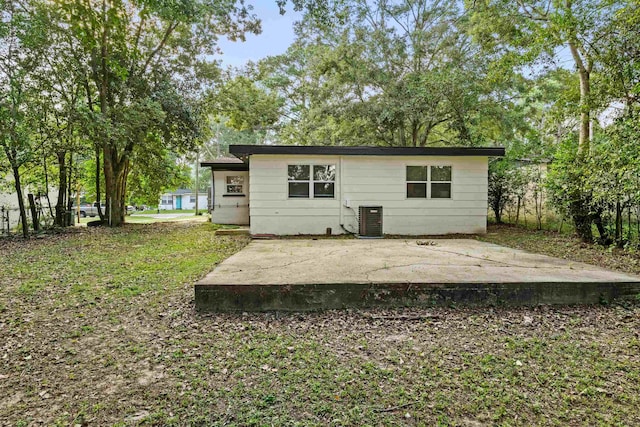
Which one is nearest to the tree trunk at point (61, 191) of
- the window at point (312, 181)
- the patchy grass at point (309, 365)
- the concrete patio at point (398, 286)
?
the window at point (312, 181)

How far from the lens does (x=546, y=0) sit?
8570 millimetres

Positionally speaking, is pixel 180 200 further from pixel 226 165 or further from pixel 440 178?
pixel 440 178

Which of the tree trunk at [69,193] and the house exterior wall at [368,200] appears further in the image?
the tree trunk at [69,193]

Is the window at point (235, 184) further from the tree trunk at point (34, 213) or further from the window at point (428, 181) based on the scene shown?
the window at point (428, 181)

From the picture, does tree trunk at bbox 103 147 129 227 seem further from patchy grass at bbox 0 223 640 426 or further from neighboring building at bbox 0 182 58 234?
patchy grass at bbox 0 223 640 426

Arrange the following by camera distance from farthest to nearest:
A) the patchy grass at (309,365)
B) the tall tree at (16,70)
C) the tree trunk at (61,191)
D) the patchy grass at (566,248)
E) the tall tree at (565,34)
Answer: the tree trunk at (61,191) → the tall tree at (16,70) → the tall tree at (565,34) → the patchy grass at (566,248) → the patchy grass at (309,365)

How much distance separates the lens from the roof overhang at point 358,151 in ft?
28.5

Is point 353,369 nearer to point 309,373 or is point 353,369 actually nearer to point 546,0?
point 309,373

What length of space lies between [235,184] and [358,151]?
565 cm

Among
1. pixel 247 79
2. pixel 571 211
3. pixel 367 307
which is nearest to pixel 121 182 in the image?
pixel 247 79

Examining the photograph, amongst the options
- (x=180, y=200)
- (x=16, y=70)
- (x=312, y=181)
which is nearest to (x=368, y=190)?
(x=312, y=181)

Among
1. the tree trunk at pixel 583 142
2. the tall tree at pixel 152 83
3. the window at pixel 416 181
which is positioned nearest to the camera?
the tree trunk at pixel 583 142

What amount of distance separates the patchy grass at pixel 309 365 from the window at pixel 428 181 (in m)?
6.16

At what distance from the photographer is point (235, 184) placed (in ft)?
41.9
